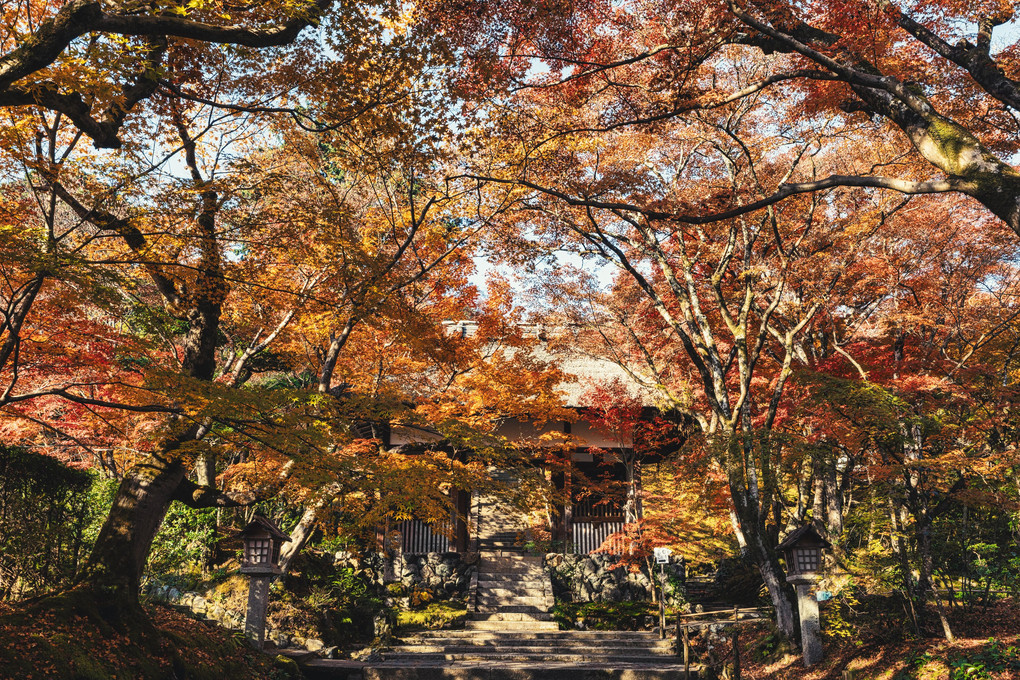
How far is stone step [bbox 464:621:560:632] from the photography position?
13.4 metres

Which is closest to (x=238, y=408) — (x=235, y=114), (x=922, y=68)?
(x=235, y=114)

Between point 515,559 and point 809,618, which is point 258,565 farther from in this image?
point 809,618

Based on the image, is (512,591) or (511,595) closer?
(511,595)

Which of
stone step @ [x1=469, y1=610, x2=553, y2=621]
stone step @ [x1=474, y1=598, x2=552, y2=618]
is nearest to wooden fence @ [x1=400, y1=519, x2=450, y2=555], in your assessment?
stone step @ [x1=474, y1=598, x2=552, y2=618]

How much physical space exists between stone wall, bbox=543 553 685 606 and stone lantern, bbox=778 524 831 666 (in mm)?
5294

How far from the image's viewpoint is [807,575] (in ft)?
32.1

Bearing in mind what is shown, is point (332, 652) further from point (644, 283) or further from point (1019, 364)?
point (1019, 364)

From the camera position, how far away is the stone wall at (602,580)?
49.8ft

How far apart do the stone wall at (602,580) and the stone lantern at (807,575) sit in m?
5.29

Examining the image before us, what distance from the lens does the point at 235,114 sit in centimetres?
760

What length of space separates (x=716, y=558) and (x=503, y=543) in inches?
215

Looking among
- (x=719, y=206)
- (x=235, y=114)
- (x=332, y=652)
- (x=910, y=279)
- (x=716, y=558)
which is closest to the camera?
(x=235, y=114)

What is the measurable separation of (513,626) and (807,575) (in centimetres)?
634

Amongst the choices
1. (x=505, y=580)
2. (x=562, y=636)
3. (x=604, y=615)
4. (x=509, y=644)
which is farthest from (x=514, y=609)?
(x=604, y=615)
